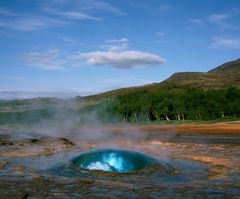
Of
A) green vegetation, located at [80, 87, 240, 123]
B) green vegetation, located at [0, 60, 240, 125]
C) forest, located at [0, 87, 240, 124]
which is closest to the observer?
green vegetation, located at [0, 60, 240, 125]

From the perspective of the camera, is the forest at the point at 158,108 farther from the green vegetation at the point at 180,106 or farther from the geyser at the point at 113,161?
the geyser at the point at 113,161

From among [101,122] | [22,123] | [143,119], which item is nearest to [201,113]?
[143,119]

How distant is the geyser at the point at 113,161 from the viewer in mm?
12742

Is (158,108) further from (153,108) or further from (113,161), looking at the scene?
(113,161)

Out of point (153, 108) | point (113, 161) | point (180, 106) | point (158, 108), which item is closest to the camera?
point (113, 161)

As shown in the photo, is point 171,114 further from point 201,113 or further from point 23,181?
point 23,181

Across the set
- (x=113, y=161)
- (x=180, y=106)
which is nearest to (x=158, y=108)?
(x=180, y=106)

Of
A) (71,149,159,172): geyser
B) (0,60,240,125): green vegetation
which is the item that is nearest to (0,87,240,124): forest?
(0,60,240,125): green vegetation

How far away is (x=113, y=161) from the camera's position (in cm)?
1295

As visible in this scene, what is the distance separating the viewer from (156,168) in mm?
13008

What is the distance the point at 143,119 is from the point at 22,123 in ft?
85.7

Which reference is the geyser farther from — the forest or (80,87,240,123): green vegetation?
(80,87,240,123): green vegetation

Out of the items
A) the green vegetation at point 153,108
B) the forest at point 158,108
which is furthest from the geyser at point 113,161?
the forest at point 158,108

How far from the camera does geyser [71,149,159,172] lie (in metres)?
12.7
